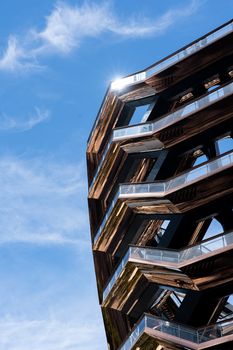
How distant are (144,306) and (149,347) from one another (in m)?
5.18

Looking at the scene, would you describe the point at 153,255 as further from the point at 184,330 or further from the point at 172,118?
the point at 172,118

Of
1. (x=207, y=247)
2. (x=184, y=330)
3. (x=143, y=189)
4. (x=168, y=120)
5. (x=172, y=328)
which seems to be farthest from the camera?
(x=143, y=189)

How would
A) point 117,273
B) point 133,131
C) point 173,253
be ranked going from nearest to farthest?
point 173,253 → point 117,273 → point 133,131

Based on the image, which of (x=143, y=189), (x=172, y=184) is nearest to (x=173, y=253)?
(x=172, y=184)

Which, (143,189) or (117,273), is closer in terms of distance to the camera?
(143,189)

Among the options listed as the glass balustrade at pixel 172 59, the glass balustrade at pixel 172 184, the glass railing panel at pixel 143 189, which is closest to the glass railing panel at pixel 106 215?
the glass balustrade at pixel 172 184

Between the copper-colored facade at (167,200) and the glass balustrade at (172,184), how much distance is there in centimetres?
7

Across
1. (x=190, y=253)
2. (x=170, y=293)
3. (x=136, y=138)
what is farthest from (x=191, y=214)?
(x=170, y=293)

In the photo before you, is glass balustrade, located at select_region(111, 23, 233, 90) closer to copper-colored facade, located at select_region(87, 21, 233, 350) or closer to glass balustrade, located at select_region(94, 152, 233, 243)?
copper-colored facade, located at select_region(87, 21, 233, 350)

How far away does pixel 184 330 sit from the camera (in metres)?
30.9

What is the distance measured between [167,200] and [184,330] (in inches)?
281

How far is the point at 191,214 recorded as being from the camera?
113 ft

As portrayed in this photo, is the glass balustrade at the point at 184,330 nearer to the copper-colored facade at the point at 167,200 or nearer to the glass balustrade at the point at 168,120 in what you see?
the copper-colored facade at the point at 167,200

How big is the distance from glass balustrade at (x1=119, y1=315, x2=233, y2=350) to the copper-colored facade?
1.9 inches
